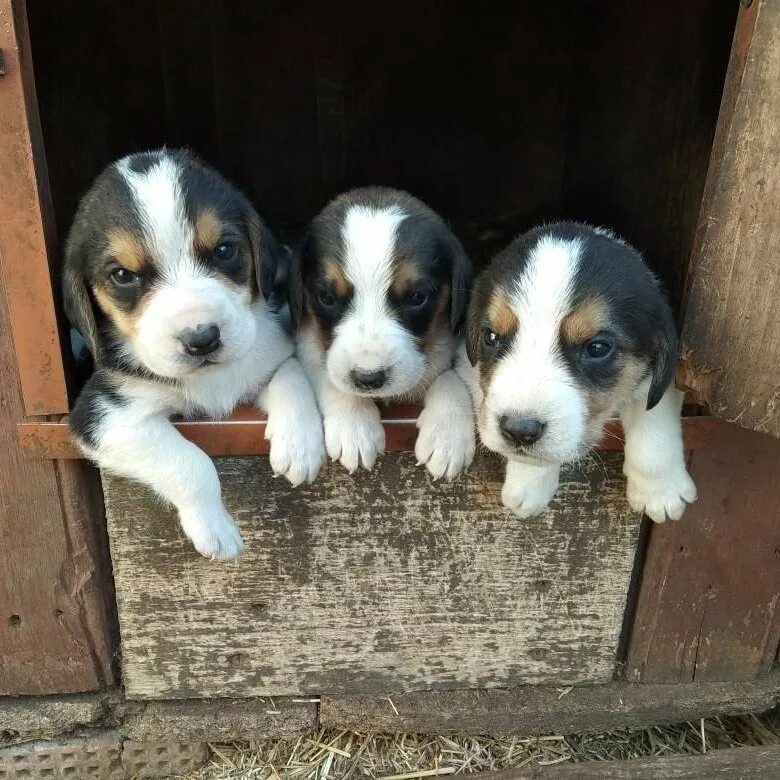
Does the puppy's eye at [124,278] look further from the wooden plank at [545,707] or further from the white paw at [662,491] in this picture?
the wooden plank at [545,707]

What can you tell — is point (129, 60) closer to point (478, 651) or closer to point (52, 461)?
point (52, 461)

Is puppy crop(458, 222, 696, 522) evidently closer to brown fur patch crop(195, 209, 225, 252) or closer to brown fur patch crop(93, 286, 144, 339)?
brown fur patch crop(195, 209, 225, 252)

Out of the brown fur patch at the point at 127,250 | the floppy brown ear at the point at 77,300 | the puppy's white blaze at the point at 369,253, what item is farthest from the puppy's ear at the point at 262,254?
the floppy brown ear at the point at 77,300

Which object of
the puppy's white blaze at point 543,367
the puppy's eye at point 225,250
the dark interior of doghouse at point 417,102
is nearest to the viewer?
the puppy's white blaze at point 543,367

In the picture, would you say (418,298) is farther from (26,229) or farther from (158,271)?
(26,229)

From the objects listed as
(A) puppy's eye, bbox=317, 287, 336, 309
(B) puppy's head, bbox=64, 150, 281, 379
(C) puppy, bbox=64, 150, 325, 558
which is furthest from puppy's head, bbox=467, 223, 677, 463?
(B) puppy's head, bbox=64, 150, 281, 379

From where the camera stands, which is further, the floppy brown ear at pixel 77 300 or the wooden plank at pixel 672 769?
the wooden plank at pixel 672 769

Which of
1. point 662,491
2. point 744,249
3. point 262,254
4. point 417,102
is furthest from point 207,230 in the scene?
point 417,102
